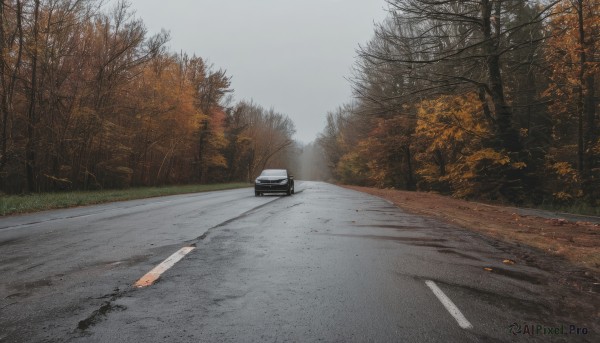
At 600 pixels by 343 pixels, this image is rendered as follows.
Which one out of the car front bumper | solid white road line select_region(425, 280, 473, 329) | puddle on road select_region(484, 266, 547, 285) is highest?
the car front bumper

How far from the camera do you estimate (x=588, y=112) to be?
20406 mm

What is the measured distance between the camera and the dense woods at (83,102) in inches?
932

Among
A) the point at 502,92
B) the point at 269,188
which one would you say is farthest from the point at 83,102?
the point at 502,92

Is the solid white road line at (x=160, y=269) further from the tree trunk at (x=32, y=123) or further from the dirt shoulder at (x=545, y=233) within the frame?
the tree trunk at (x=32, y=123)

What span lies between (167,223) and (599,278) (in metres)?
8.72

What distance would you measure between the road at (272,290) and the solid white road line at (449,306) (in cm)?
2

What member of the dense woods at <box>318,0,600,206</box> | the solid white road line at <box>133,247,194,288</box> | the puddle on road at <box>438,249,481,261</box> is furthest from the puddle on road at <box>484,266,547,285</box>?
the dense woods at <box>318,0,600,206</box>

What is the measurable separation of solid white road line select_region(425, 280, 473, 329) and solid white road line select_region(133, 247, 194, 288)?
3.21 metres

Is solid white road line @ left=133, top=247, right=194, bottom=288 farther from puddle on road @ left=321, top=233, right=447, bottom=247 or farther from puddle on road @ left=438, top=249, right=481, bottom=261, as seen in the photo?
puddle on road @ left=438, top=249, right=481, bottom=261

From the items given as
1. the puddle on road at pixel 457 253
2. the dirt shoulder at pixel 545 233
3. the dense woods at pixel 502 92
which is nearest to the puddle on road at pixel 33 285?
the puddle on road at pixel 457 253

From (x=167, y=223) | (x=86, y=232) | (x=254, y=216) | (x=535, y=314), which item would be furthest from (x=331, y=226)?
(x=535, y=314)

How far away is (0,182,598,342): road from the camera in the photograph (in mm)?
3613

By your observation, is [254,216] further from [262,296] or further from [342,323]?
[342,323]

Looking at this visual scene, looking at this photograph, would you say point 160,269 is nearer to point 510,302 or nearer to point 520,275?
point 510,302
